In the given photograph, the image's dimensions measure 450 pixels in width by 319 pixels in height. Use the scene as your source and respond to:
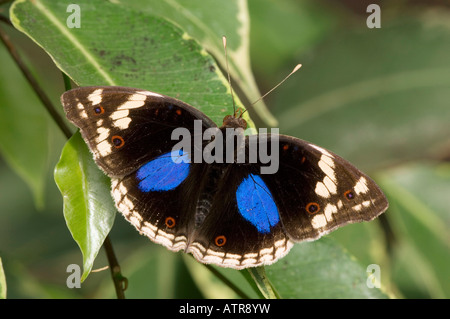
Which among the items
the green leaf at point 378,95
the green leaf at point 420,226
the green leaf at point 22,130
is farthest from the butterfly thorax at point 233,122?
the green leaf at point 378,95

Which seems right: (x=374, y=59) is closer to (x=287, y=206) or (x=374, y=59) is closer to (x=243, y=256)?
(x=287, y=206)

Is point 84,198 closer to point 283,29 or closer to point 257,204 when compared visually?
point 257,204

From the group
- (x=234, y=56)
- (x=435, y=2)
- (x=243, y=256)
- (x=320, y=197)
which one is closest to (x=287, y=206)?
(x=320, y=197)

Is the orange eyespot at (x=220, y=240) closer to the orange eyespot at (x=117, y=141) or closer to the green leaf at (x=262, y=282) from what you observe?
the green leaf at (x=262, y=282)

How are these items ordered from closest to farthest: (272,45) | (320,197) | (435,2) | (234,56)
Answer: (320,197) < (234,56) < (272,45) < (435,2)

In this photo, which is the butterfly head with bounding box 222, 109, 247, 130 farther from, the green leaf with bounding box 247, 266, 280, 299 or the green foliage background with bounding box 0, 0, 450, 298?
the green leaf with bounding box 247, 266, 280, 299
